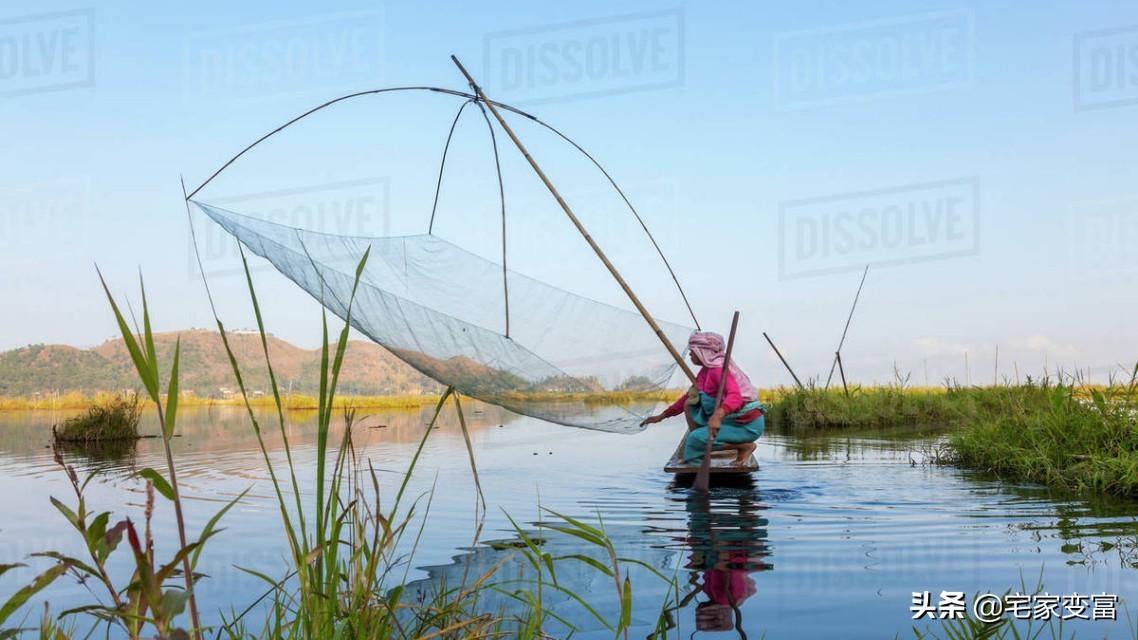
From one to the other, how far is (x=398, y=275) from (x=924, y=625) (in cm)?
437

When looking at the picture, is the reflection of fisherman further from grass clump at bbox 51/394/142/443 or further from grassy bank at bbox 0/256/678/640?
grass clump at bbox 51/394/142/443

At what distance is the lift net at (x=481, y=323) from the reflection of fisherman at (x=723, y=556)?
111 centimetres

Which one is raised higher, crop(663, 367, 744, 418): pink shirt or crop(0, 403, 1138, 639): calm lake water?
crop(663, 367, 744, 418): pink shirt

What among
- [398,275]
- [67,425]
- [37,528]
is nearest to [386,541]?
[398,275]

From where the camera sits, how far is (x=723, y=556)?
4.23 m

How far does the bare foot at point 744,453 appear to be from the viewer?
720 cm

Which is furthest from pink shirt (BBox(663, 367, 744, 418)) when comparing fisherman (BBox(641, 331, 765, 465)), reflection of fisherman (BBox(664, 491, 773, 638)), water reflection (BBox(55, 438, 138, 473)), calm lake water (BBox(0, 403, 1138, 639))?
water reflection (BBox(55, 438, 138, 473))

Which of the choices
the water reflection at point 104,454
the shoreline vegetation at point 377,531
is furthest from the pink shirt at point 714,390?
the water reflection at point 104,454

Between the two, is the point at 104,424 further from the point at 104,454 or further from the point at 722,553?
the point at 722,553

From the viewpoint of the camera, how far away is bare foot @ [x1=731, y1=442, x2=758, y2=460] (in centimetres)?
720

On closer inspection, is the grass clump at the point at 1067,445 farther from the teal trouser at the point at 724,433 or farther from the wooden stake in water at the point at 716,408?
the wooden stake in water at the point at 716,408

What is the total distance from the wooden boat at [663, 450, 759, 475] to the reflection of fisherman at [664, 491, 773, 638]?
2.17 feet

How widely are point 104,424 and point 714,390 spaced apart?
9.70 metres

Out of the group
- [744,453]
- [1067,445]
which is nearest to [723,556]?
[744,453]
